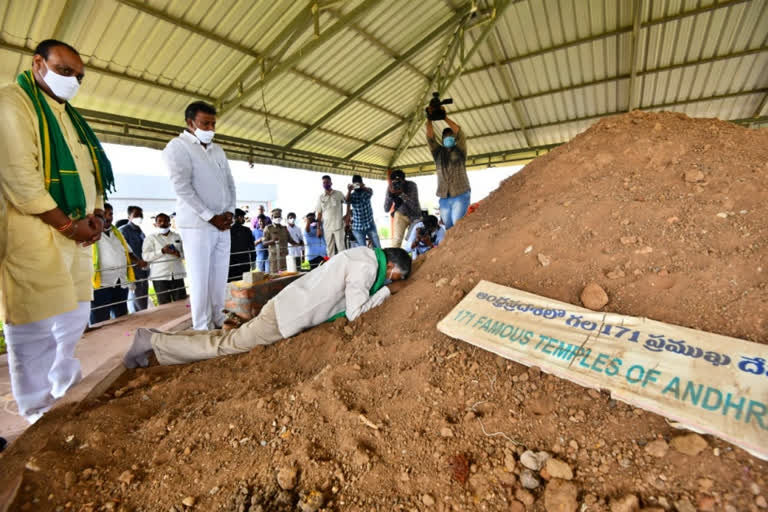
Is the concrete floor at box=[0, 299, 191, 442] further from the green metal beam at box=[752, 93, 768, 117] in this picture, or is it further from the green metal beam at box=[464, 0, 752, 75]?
the green metal beam at box=[752, 93, 768, 117]

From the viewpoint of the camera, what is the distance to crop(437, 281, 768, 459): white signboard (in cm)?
114

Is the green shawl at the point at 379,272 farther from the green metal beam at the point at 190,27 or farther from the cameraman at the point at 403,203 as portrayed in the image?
the green metal beam at the point at 190,27

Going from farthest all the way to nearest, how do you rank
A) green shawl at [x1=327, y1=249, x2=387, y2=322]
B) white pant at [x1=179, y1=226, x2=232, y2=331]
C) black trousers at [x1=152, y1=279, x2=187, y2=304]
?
black trousers at [x1=152, y1=279, x2=187, y2=304]
white pant at [x1=179, y1=226, x2=232, y2=331]
green shawl at [x1=327, y1=249, x2=387, y2=322]

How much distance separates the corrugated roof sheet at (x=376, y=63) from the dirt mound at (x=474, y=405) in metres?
5.13

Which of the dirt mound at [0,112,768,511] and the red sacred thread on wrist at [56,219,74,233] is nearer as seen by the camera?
the dirt mound at [0,112,768,511]

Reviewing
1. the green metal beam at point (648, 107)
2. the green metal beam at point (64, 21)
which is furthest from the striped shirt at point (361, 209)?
the green metal beam at point (648, 107)

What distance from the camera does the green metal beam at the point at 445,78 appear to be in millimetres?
7043

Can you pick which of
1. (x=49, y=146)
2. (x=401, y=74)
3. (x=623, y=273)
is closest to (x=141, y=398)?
(x=49, y=146)

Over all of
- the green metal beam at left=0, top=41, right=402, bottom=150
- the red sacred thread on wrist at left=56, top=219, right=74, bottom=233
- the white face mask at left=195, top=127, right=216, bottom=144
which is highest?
the green metal beam at left=0, top=41, right=402, bottom=150

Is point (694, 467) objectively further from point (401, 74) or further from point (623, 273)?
point (401, 74)

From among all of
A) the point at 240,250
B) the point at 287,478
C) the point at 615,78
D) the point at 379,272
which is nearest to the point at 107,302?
the point at 240,250

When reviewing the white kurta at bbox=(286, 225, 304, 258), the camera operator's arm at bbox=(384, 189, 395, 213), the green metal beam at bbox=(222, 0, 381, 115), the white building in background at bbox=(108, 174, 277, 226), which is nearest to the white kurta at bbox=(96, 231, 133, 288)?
the white kurta at bbox=(286, 225, 304, 258)

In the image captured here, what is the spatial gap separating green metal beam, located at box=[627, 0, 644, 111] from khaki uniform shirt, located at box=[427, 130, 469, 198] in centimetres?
506

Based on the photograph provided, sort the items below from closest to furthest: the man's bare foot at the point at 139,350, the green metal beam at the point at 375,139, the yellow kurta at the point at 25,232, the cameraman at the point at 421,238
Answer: the yellow kurta at the point at 25,232 → the man's bare foot at the point at 139,350 → the cameraman at the point at 421,238 → the green metal beam at the point at 375,139
